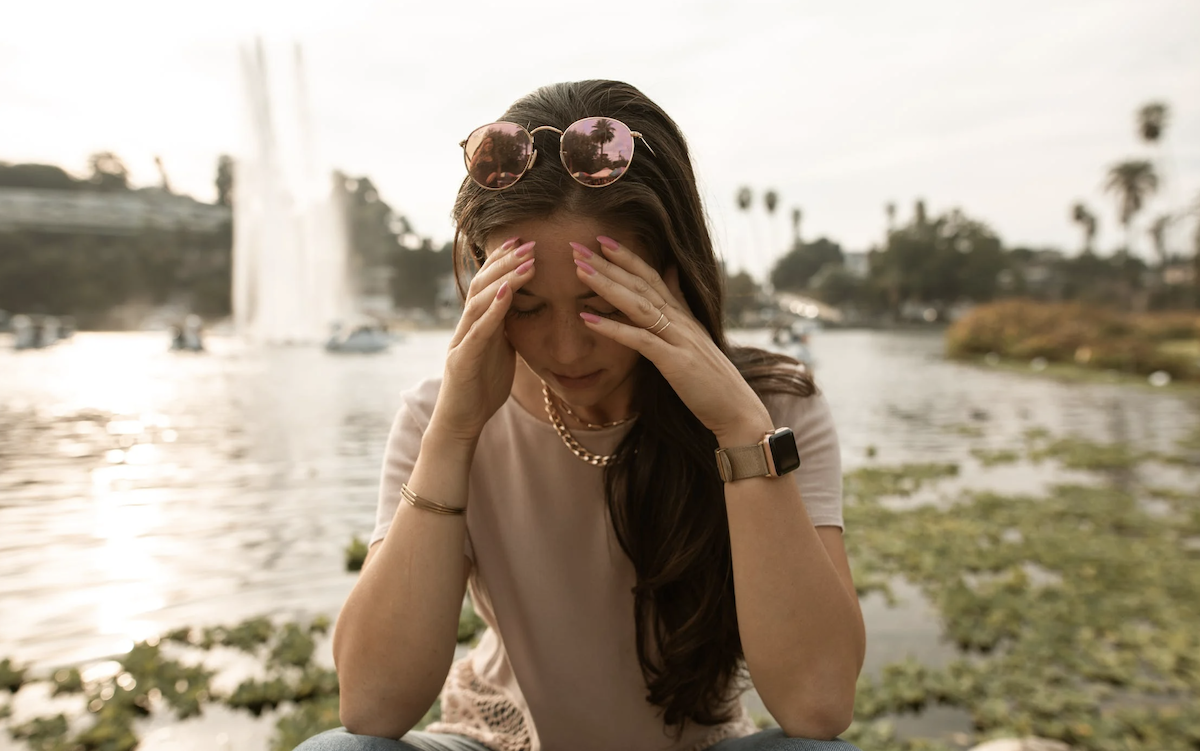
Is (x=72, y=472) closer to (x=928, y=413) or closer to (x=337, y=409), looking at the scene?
(x=337, y=409)

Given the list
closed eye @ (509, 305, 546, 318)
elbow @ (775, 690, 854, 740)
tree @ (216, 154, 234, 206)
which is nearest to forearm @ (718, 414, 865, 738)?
elbow @ (775, 690, 854, 740)

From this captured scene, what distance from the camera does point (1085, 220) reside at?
66.1 m

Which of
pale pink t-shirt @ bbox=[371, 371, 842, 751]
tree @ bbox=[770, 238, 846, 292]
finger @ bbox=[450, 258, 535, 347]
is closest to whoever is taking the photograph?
finger @ bbox=[450, 258, 535, 347]

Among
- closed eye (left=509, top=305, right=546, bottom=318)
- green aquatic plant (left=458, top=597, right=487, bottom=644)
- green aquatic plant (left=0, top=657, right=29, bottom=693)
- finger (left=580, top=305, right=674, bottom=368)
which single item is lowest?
green aquatic plant (left=458, top=597, right=487, bottom=644)

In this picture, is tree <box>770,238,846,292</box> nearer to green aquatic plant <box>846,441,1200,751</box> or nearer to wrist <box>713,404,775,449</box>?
green aquatic plant <box>846,441,1200,751</box>

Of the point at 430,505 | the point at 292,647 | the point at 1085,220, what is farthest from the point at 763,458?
the point at 1085,220

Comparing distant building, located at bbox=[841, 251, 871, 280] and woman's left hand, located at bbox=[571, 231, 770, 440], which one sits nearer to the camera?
woman's left hand, located at bbox=[571, 231, 770, 440]

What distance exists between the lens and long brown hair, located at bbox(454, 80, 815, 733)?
1.57 meters

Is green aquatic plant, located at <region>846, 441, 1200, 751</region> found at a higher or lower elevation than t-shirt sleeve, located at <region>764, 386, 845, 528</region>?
lower

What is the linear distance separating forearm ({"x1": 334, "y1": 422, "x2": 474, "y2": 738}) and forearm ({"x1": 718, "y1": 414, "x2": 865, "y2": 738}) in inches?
21.4

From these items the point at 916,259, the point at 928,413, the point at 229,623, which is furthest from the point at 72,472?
the point at 916,259

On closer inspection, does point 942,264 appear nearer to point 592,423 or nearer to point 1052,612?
point 1052,612

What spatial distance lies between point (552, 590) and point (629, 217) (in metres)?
0.79

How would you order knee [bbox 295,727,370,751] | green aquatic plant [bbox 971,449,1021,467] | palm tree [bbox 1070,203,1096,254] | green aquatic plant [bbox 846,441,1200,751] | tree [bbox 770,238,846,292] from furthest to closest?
palm tree [bbox 1070,203,1096,254] < tree [bbox 770,238,846,292] < green aquatic plant [bbox 971,449,1021,467] < green aquatic plant [bbox 846,441,1200,751] < knee [bbox 295,727,370,751]
